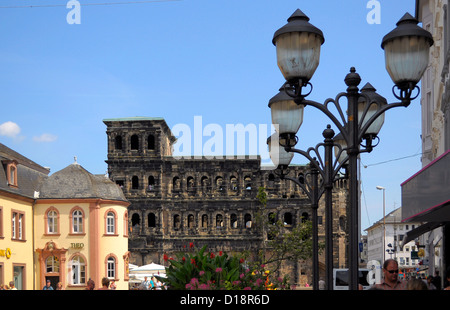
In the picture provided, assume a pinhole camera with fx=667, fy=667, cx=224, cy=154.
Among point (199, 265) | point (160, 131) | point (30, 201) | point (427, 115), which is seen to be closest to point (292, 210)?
point (160, 131)

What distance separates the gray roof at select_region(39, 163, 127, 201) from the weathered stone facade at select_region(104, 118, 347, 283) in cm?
1774

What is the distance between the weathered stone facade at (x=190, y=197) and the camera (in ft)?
217

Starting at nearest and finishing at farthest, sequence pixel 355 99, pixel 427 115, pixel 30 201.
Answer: pixel 355 99, pixel 427 115, pixel 30 201

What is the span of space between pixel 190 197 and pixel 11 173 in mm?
28774

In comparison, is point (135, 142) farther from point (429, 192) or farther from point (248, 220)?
point (429, 192)

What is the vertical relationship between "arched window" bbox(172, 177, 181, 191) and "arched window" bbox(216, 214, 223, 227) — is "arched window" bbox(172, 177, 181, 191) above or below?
above

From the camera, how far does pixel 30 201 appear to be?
44000mm

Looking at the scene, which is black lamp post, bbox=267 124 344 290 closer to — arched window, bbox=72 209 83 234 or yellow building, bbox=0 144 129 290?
yellow building, bbox=0 144 129 290

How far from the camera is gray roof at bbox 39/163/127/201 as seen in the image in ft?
151

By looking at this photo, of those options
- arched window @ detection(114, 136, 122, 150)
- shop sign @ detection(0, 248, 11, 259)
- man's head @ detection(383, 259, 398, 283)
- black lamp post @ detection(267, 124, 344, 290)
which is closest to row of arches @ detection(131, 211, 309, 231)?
arched window @ detection(114, 136, 122, 150)
